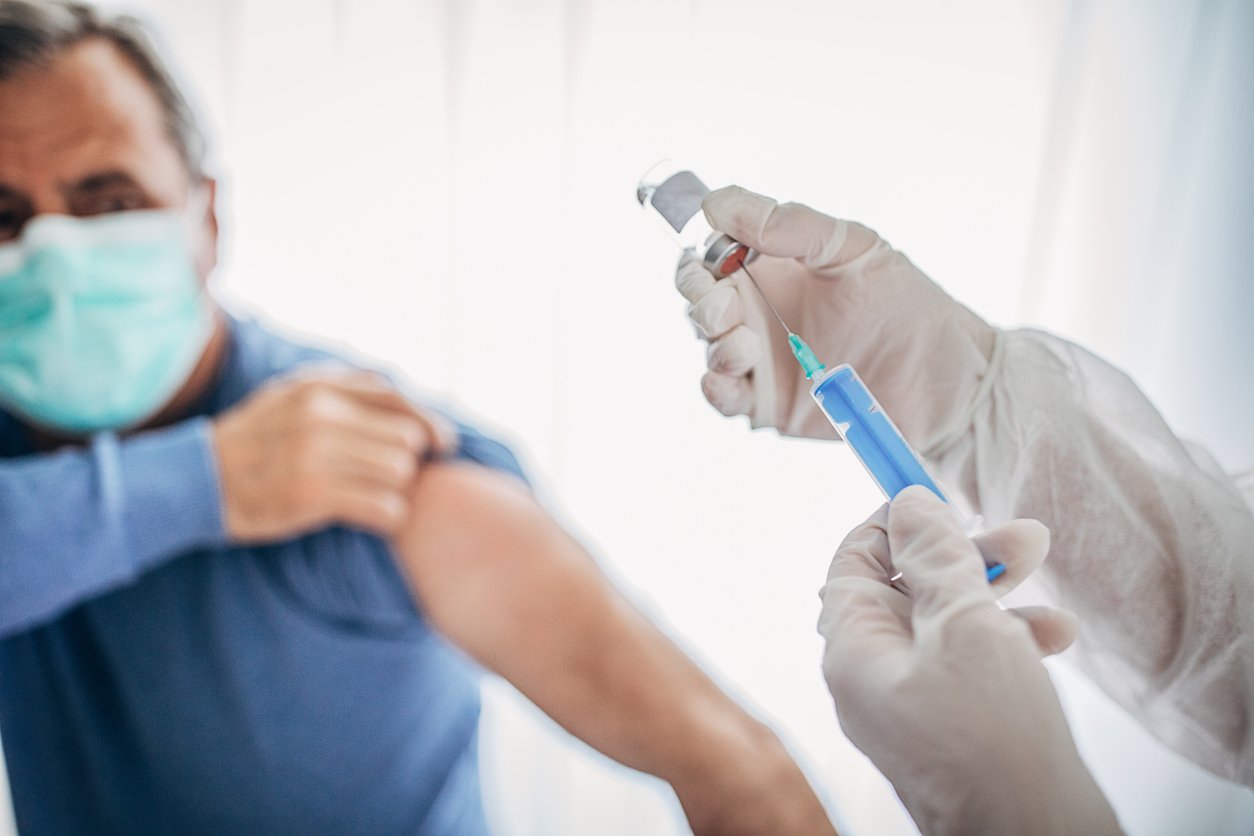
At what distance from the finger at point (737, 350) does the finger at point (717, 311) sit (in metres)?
0.01

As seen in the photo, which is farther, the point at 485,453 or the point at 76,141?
the point at 485,453

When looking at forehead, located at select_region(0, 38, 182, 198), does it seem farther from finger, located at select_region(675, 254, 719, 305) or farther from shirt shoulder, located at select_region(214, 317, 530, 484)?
finger, located at select_region(675, 254, 719, 305)

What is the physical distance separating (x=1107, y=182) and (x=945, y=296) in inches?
14.7

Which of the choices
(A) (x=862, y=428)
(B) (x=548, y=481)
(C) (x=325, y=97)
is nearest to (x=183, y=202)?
(C) (x=325, y=97)

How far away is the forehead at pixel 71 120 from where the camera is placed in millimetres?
743

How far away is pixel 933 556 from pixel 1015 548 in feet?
0.33

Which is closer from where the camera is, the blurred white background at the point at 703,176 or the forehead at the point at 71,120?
the forehead at the point at 71,120

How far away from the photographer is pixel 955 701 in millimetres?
565

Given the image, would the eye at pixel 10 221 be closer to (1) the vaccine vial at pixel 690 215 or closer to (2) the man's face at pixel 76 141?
(2) the man's face at pixel 76 141

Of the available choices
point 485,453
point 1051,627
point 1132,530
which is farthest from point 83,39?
point 1132,530

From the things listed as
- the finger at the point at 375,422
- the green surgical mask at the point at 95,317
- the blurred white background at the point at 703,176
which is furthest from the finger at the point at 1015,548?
the green surgical mask at the point at 95,317

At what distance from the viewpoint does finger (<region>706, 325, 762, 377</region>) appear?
2.71 feet

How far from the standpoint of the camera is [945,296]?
0.89 metres

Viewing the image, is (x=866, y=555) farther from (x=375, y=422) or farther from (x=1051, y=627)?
(x=375, y=422)
